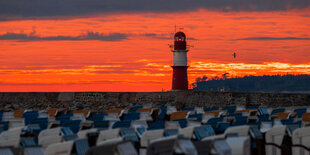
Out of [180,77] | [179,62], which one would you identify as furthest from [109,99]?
[180,77]

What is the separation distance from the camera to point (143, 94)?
33375 millimetres

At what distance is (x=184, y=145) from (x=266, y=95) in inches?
865

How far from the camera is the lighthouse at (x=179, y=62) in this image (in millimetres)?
48750

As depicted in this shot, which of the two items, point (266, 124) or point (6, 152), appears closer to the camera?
point (6, 152)

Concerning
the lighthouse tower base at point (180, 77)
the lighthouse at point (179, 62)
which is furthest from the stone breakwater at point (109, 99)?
the lighthouse tower base at point (180, 77)

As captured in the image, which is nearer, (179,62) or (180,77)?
(179,62)

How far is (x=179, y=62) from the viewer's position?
160 feet

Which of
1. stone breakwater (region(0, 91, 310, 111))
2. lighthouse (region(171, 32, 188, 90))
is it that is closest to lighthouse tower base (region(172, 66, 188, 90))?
lighthouse (region(171, 32, 188, 90))

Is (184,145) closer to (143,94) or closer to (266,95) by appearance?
(266,95)

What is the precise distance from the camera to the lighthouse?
160ft

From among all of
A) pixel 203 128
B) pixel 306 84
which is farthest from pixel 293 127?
pixel 306 84

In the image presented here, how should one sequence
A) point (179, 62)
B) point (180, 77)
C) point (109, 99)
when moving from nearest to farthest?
1. point (109, 99)
2. point (179, 62)
3. point (180, 77)

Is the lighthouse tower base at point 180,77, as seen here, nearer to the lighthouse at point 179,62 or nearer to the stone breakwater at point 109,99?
the lighthouse at point 179,62

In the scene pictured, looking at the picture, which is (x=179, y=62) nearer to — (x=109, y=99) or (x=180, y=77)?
(x=180, y=77)
